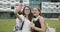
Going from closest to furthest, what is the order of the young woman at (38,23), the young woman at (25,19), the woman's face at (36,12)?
the young woman at (38,23) → the woman's face at (36,12) → the young woman at (25,19)

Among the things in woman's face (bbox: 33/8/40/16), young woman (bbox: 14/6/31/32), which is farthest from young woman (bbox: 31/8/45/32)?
young woman (bbox: 14/6/31/32)

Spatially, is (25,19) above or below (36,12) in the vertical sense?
below

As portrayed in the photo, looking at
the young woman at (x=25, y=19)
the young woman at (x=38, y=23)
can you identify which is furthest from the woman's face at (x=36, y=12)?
the young woman at (x=25, y=19)

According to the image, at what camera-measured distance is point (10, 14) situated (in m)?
34.4

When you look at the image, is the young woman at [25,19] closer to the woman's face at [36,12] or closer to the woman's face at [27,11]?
the woman's face at [27,11]

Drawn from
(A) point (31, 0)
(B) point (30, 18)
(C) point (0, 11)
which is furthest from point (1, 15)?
(B) point (30, 18)

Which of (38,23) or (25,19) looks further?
(25,19)

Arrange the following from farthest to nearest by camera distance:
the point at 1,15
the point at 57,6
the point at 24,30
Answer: the point at 57,6 → the point at 1,15 → the point at 24,30

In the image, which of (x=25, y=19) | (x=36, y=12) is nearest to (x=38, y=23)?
(x=36, y=12)

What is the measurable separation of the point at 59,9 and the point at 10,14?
7377 mm

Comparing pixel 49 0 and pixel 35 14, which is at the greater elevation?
pixel 35 14

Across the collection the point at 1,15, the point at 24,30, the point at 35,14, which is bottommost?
the point at 1,15

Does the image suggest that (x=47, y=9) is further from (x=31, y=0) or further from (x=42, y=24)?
(x=42, y=24)

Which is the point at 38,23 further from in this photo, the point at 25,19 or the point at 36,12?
the point at 25,19
